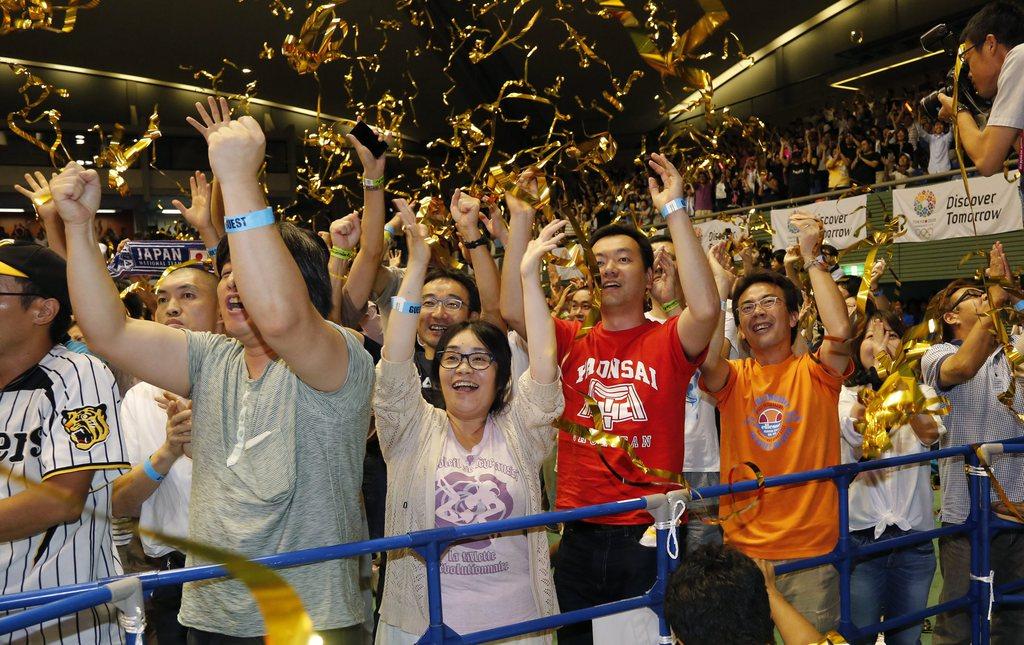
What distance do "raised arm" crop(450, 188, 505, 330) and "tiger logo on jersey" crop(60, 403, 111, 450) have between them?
→ 134 centimetres

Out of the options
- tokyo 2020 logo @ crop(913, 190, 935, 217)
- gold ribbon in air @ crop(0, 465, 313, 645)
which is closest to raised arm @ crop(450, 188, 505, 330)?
gold ribbon in air @ crop(0, 465, 313, 645)

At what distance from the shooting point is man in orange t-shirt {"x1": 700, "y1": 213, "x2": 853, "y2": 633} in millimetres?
2928

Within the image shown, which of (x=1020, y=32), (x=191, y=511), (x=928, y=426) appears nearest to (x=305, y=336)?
(x=191, y=511)

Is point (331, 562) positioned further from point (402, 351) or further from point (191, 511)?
point (402, 351)

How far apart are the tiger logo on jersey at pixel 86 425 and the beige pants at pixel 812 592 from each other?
2144 mm

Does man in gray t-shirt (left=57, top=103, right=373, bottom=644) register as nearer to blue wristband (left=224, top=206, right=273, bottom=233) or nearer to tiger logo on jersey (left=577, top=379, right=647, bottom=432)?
blue wristband (left=224, top=206, right=273, bottom=233)

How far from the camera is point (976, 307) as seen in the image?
3.66 meters

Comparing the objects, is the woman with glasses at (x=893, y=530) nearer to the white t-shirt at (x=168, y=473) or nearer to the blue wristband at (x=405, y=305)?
the blue wristband at (x=405, y=305)

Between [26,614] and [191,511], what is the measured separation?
1.51 feet

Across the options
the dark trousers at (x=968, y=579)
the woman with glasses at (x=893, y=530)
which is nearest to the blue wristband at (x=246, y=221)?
the woman with glasses at (x=893, y=530)

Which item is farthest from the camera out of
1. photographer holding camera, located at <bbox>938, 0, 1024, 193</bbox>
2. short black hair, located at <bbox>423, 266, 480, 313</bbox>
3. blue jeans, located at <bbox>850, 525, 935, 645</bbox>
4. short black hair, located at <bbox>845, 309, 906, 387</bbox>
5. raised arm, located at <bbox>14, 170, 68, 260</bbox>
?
short black hair, located at <bbox>845, 309, 906, 387</bbox>

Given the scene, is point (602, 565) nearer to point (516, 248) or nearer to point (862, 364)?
point (516, 248)

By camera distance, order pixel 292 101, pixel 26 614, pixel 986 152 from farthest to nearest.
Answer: pixel 292 101 < pixel 986 152 < pixel 26 614

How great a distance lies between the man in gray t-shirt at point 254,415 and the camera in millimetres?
1742
